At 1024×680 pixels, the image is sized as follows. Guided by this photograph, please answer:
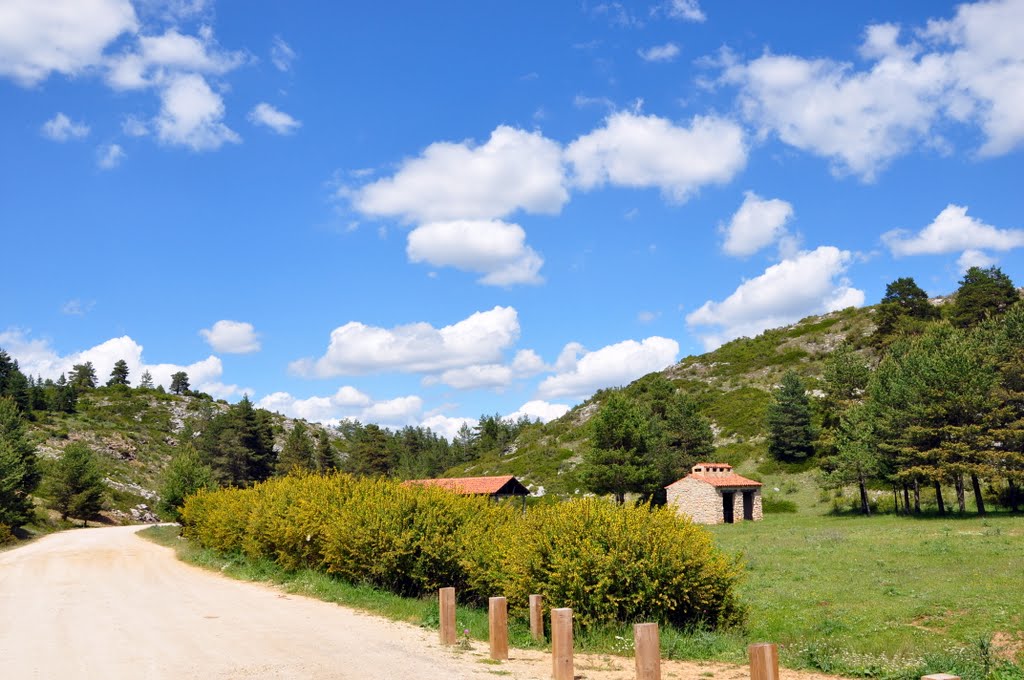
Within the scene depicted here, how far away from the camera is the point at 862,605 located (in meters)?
16.8

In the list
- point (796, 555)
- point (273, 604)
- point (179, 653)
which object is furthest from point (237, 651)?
point (796, 555)

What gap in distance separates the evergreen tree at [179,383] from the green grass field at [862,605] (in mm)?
139954

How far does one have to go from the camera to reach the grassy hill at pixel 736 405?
67.8 metres

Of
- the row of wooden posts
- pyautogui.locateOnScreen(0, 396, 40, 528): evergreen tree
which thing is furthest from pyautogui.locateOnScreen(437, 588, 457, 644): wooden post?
pyautogui.locateOnScreen(0, 396, 40, 528): evergreen tree

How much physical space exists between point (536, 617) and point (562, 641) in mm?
3088

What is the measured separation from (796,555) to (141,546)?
1258 inches

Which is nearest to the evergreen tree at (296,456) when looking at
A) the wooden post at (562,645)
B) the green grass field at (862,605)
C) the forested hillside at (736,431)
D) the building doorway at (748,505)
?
the forested hillside at (736,431)

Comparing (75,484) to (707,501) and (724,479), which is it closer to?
(707,501)

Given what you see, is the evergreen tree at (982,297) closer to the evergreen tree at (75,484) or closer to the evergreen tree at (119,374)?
the evergreen tree at (75,484)

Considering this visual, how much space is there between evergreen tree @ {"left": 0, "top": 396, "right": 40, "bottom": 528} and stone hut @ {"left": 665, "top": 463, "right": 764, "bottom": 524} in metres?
42.8

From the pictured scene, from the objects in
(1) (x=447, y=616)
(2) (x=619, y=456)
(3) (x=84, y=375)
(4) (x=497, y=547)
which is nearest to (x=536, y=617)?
(1) (x=447, y=616)

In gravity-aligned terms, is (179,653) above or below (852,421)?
below

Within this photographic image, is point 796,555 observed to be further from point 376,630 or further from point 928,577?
point 376,630

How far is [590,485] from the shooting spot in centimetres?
5456
